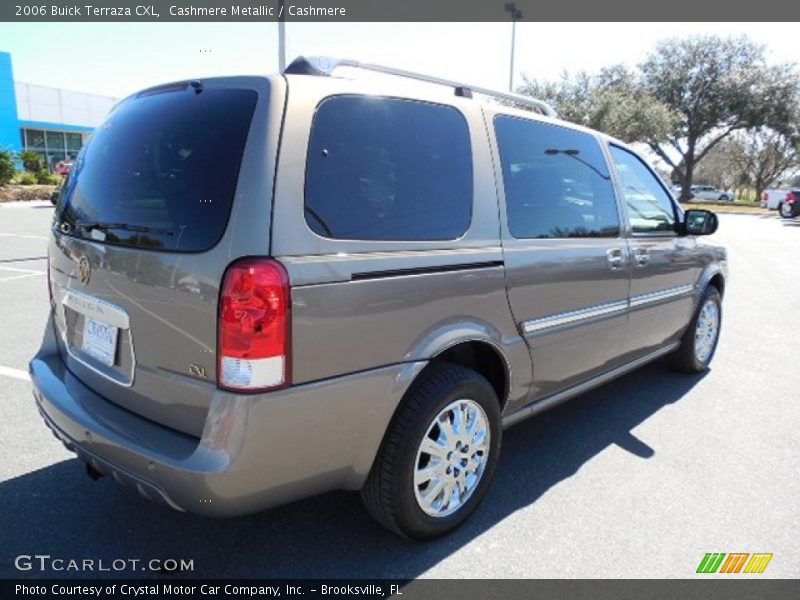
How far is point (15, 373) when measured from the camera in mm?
4383

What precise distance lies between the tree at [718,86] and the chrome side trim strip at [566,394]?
40494 millimetres

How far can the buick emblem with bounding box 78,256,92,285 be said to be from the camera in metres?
2.39

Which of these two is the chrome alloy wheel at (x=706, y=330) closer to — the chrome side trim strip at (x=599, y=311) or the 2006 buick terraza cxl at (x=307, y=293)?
the chrome side trim strip at (x=599, y=311)

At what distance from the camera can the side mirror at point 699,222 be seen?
4.31m

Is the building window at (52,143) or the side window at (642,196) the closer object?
the side window at (642,196)

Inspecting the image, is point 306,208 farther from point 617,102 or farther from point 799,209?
point 617,102

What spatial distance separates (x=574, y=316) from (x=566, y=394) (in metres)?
0.47

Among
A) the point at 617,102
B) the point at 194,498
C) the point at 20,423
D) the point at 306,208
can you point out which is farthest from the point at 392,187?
the point at 617,102

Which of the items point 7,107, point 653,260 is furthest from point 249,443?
point 7,107

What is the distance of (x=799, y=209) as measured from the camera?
2833 cm

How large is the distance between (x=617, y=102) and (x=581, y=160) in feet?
109

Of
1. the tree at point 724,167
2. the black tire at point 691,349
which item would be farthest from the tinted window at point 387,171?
the tree at point 724,167

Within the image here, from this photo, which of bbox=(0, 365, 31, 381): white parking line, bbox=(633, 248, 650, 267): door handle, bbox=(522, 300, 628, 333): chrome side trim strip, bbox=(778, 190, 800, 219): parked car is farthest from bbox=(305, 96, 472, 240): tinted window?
bbox=(778, 190, 800, 219): parked car

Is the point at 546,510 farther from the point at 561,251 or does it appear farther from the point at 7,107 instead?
the point at 7,107
